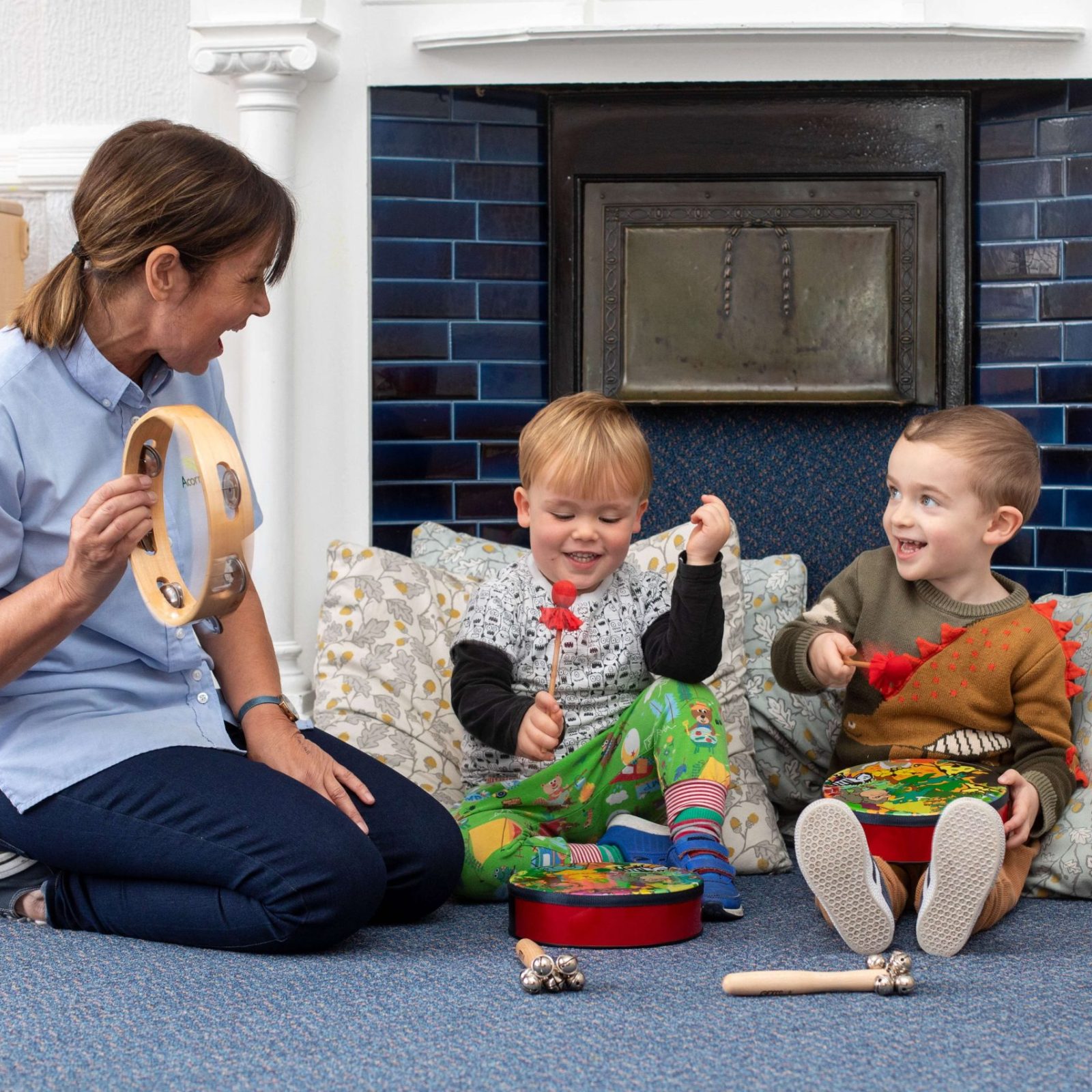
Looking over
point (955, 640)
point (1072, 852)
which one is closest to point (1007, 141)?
point (955, 640)

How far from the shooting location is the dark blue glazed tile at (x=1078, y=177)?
2.45 metres

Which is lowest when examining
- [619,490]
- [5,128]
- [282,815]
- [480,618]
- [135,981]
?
[135,981]

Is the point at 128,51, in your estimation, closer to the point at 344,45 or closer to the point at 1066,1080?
the point at 344,45

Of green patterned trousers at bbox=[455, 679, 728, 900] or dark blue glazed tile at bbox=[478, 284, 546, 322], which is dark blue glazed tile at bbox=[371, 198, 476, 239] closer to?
dark blue glazed tile at bbox=[478, 284, 546, 322]

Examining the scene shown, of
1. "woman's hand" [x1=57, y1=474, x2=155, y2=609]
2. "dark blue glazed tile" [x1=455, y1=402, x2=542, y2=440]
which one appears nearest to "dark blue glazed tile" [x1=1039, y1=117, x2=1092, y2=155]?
"dark blue glazed tile" [x1=455, y1=402, x2=542, y2=440]

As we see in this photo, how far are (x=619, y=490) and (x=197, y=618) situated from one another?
641mm

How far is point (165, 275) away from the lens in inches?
60.4

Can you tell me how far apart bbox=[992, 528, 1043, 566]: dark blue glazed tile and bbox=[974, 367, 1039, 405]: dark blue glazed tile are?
0.75 feet

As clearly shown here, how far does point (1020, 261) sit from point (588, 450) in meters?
1.08

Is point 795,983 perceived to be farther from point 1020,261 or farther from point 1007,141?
point 1007,141

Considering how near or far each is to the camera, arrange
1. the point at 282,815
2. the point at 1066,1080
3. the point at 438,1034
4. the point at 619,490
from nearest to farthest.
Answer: the point at 1066,1080 → the point at 438,1034 → the point at 282,815 → the point at 619,490

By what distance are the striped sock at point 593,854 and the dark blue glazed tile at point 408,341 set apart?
42.5 inches

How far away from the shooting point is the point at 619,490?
6.05ft

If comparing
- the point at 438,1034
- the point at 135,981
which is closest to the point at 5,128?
the point at 135,981
